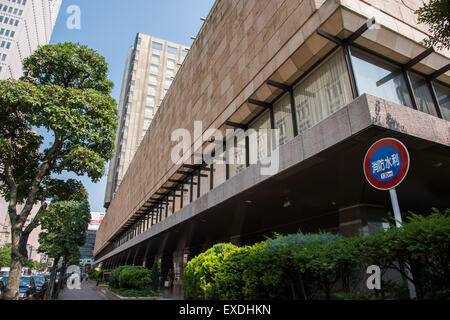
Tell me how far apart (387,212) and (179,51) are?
265 feet

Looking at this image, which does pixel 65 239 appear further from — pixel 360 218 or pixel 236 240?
pixel 360 218

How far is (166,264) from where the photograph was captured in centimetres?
3030

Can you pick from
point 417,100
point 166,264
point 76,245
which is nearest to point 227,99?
point 417,100

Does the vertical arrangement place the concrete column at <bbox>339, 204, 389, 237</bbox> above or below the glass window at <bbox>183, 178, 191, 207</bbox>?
below

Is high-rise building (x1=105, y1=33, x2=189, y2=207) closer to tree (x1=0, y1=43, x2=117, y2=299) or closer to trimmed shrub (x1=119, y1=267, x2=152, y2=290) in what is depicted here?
trimmed shrub (x1=119, y1=267, x2=152, y2=290)

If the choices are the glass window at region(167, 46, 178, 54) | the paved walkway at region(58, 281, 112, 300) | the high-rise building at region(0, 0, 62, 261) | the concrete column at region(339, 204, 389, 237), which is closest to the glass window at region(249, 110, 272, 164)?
the concrete column at region(339, 204, 389, 237)

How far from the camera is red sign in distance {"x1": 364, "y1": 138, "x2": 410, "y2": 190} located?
4188 millimetres

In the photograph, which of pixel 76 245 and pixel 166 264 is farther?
pixel 166 264

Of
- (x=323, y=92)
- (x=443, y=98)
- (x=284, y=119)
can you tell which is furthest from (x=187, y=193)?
(x=443, y=98)

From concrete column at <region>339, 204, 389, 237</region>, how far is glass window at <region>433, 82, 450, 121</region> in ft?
12.4

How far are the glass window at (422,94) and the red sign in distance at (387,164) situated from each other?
17.9 ft

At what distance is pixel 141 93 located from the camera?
74562mm
